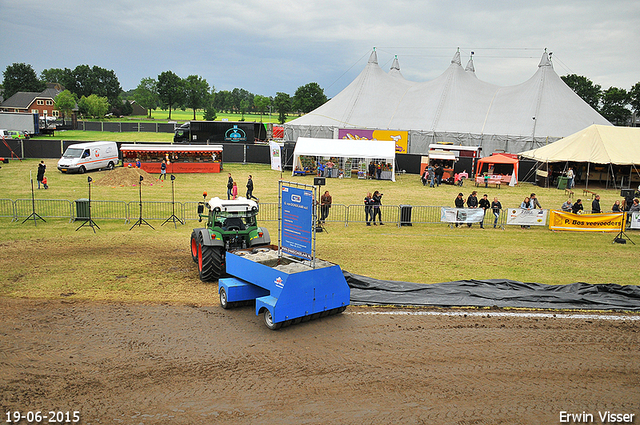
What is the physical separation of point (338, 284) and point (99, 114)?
9876 cm

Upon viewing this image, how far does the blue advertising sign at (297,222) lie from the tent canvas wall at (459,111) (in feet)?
119

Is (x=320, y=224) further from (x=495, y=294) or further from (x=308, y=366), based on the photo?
(x=308, y=366)

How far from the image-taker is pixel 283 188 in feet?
36.0

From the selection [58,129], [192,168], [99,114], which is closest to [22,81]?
[99,114]

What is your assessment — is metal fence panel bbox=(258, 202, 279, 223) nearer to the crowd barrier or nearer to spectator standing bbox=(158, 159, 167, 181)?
the crowd barrier

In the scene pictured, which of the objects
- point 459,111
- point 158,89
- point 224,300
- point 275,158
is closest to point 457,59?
point 459,111

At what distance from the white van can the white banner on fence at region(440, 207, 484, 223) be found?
26.7 metres

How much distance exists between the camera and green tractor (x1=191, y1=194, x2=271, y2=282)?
41.7ft

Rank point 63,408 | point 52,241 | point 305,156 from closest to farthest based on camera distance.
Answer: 1. point 63,408
2. point 52,241
3. point 305,156

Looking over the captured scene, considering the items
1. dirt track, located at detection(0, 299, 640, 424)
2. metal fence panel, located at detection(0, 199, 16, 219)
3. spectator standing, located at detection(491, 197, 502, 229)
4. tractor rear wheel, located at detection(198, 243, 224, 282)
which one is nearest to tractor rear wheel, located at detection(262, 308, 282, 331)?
dirt track, located at detection(0, 299, 640, 424)

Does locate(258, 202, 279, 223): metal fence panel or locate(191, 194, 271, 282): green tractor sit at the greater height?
locate(191, 194, 271, 282): green tractor

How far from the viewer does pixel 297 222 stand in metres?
10.7

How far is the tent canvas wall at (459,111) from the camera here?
4328cm

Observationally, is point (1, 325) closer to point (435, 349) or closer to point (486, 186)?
point (435, 349)
